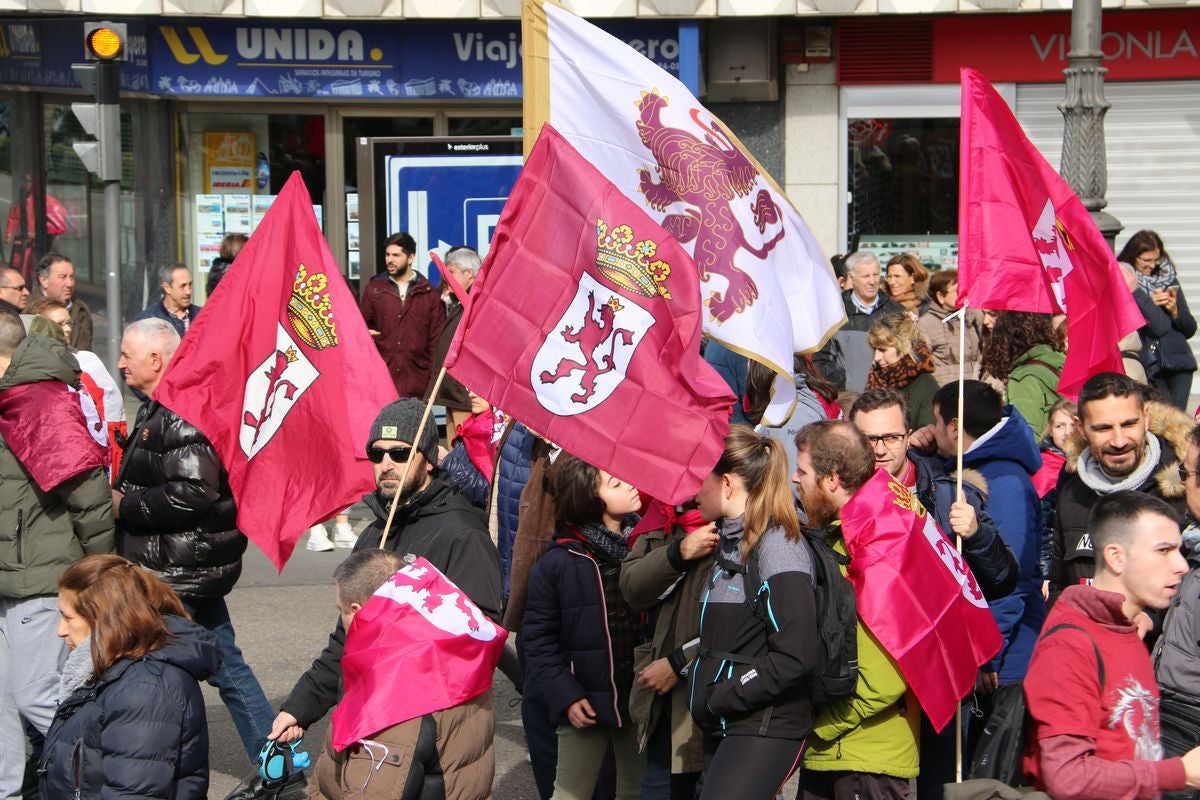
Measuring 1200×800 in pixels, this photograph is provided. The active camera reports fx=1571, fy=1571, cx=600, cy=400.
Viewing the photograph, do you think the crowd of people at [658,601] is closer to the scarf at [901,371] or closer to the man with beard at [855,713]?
the man with beard at [855,713]

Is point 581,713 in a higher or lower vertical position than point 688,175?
lower

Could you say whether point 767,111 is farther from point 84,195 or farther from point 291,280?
point 291,280

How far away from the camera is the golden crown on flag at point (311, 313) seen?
5785mm

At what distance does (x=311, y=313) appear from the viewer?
5.81 metres

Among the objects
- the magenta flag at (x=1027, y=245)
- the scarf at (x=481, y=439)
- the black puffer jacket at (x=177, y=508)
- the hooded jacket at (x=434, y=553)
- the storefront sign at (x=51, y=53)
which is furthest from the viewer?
the storefront sign at (x=51, y=53)

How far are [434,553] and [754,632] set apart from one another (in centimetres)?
109

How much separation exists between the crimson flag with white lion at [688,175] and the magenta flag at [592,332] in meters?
0.53

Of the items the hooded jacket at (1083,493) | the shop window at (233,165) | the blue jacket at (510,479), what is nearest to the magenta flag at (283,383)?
the blue jacket at (510,479)

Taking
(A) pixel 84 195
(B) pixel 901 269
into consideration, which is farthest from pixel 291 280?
(A) pixel 84 195

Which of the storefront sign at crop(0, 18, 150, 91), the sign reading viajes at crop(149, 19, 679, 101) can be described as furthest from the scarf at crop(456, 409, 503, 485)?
the storefront sign at crop(0, 18, 150, 91)

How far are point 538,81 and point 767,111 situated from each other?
11028 mm

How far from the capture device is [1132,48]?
51.5ft

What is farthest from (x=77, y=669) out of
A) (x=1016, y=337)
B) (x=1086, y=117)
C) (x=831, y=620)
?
(x=1086, y=117)

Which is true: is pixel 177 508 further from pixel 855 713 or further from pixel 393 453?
pixel 855 713
